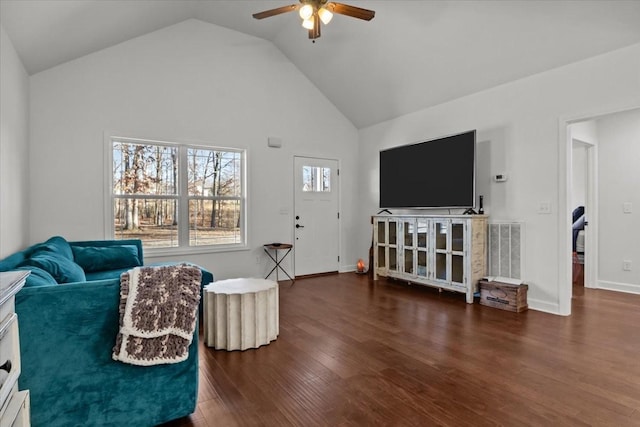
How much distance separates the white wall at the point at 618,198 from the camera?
4750 mm

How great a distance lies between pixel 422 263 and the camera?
4.86m

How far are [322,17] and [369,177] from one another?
347cm

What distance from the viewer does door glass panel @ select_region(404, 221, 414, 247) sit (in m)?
5.01

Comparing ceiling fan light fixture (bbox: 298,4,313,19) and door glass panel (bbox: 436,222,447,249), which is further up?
ceiling fan light fixture (bbox: 298,4,313,19)

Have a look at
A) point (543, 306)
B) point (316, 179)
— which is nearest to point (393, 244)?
point (316, 179)

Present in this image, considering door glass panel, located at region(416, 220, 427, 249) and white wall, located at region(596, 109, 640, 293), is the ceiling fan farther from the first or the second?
white wall, located at region(596, 109, 640, 293)

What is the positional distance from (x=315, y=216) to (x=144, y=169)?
2727mm

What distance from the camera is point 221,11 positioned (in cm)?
464

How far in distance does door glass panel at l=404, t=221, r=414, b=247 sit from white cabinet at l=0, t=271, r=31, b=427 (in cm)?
447

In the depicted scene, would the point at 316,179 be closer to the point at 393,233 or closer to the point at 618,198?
the point at 393,233

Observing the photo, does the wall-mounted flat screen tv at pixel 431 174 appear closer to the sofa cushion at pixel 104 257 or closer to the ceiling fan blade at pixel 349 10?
the ceiling fan blade at pixel 349 10

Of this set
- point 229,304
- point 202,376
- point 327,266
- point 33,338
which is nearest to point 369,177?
point 327,266

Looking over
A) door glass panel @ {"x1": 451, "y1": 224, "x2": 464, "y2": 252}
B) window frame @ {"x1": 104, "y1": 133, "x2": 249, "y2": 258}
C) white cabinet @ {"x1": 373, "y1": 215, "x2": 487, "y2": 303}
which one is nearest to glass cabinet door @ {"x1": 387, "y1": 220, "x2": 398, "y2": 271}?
white cabinet @ {"x1": 373, "y1": 215, "x2": 487, "y2": 303}

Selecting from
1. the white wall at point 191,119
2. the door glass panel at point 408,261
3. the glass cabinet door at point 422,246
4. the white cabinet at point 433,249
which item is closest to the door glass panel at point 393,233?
the white cabinet at point 433,249
